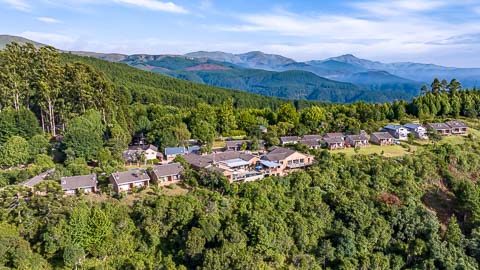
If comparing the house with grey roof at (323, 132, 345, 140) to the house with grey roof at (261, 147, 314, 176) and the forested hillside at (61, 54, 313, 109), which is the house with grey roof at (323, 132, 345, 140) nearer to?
the house with grey roof at (261, 147, 314, 176)

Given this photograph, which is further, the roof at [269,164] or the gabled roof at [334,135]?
the gabled roof at [334,135]

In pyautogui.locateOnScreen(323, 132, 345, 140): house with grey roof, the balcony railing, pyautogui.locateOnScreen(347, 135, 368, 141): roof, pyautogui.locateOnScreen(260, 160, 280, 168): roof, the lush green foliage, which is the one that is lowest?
the lush green foliage

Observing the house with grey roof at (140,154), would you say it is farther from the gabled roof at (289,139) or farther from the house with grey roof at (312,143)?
the house with grey roof at (312,143)

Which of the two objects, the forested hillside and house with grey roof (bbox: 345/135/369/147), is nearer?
house with grey roof (bbox: 345/135/369/147)

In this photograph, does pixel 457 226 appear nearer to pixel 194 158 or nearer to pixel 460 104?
pixel 194 158

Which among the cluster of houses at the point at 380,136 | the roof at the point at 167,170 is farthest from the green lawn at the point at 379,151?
the roof at the point at 167,170

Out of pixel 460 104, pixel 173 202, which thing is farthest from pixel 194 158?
pixel 460 104

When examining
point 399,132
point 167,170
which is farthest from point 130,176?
point 399,132

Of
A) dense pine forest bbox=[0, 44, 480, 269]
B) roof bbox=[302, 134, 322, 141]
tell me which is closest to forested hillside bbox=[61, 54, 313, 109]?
dense pine forest bbox=[0, 44, 480, 269]
